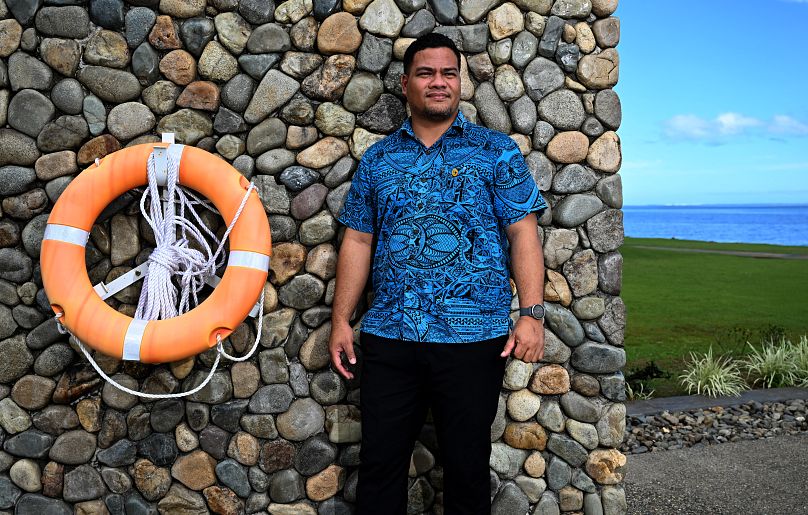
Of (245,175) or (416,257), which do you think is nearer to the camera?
(416,257)

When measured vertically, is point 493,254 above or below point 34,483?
above

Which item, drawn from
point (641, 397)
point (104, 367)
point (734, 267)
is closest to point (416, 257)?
point (104, 367)

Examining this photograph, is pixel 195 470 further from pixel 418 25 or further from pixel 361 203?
pixel 418 25

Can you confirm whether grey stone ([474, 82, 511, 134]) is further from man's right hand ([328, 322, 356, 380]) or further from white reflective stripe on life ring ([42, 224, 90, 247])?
white reflective stripe on life ring ([42, 224, 90, 247])

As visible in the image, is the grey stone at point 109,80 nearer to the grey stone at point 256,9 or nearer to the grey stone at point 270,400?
the grey stone at point 256,9

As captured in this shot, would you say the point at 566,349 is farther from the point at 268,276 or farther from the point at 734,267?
the point at 734,267

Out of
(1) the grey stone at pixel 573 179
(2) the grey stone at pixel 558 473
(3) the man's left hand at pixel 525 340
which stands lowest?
(2) the grey stone at pixel 558 473

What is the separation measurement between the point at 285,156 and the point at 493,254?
0.84m

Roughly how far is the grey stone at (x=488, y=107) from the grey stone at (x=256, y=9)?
2.61ft

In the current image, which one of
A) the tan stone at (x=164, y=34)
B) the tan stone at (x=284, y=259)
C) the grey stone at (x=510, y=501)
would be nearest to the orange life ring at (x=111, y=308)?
the tan stone at (x=284, y=259)

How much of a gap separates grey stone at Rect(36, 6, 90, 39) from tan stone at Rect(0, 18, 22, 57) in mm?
82

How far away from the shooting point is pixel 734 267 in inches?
383

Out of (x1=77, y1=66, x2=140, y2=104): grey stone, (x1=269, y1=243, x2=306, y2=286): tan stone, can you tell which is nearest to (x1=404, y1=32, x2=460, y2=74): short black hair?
(x1=269, y1=243, x2=306, y2=286): tan stone

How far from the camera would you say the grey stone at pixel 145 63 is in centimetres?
222
